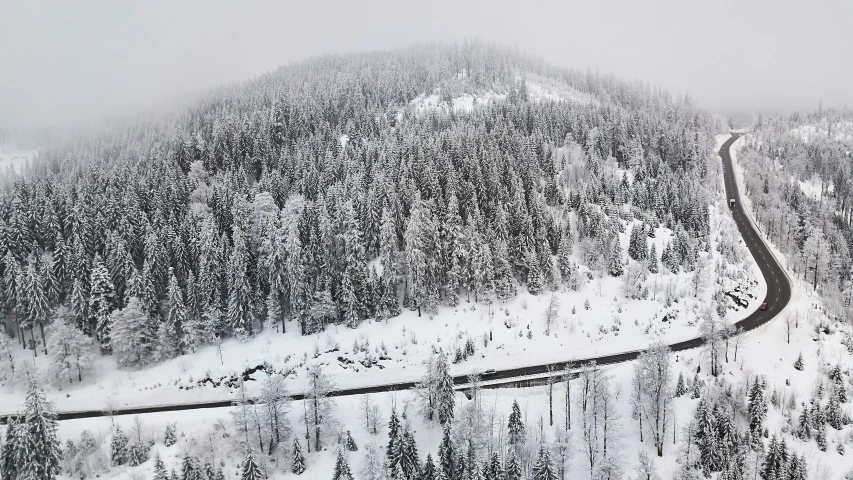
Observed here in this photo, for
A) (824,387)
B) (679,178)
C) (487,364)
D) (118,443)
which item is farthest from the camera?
(679,178)

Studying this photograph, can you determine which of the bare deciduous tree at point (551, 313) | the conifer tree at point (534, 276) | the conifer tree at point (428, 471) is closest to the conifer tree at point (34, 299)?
the conifer tree at point (428, 471)

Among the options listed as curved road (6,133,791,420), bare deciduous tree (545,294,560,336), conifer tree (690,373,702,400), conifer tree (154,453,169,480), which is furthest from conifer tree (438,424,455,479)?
conifer tree (690,373,702,400)

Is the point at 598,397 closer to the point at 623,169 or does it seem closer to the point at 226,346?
the point at 226,346

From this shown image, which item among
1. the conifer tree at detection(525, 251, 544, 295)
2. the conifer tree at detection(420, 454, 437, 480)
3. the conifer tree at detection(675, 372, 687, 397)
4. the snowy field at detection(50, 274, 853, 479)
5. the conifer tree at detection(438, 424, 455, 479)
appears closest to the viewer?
the conifer tree at detection(438, 424, 455, 479)

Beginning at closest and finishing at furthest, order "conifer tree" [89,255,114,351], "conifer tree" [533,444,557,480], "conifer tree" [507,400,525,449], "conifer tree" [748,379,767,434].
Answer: "conifer tree" [533,444,557,480], "conifer tree" [507,400,525,449], "conifer tree" [748,379,767,434], "conifer tree" [89,255,114,351]

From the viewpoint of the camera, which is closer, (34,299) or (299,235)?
(34,299)

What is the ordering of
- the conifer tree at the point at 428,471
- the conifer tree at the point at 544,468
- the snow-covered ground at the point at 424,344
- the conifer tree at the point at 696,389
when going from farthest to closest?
1. the snow-covered ground at the point at 424,344
2. the conifer tree at the point at 696,389
3. the conifer tree at the point at 428,471
4. the conifer tree at the point at 544,468

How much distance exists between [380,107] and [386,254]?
351 feet

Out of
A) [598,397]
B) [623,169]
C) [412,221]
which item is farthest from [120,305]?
[623,169]

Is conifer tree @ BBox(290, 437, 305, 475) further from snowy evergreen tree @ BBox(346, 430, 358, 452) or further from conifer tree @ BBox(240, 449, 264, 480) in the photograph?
snowy evergreen tree @ BBox(346, 430, 358, 452)

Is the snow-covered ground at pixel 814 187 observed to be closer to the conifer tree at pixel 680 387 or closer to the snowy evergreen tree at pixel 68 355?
the conifer tree at pixel 680 387

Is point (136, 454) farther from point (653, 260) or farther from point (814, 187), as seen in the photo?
point (814, 187)

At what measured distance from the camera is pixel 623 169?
5423 inches

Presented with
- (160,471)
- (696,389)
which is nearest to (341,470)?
(160,471)
